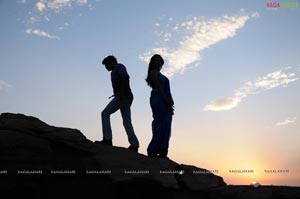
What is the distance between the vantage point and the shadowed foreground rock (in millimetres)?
8336

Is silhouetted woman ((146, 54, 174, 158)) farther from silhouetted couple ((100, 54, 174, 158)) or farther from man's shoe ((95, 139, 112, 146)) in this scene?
man's shoe ((95, 139, 112, 146))

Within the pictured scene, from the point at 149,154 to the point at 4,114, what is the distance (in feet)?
14.2

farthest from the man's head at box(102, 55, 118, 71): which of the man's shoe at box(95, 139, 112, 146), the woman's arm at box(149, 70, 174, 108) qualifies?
the man's shoe at box(95, 139, 112, 146)

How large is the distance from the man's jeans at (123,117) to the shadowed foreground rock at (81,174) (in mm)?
883

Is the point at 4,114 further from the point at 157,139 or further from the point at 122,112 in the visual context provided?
the point at 157,139

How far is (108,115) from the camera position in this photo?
10406 mm

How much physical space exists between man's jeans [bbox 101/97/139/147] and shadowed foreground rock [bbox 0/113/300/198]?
2.90 ft

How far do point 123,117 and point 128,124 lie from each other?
11.2 inches

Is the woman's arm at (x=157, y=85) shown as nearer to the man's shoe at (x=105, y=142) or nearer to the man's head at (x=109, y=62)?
the man's head at (x=109, y=62)

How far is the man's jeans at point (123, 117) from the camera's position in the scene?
1030 centimetres

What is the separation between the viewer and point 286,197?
8.59 metres

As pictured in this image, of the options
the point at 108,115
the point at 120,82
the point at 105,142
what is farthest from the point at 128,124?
the point at 120,82

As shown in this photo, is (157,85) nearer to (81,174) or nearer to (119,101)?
(119,101)

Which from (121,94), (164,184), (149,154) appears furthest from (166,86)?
(164,184)
